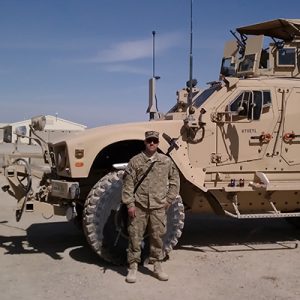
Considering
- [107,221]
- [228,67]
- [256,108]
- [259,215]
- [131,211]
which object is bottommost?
[259,215]

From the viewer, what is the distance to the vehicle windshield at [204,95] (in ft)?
24.6

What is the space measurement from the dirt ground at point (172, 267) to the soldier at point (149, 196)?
0.30m

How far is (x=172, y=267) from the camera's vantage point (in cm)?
653

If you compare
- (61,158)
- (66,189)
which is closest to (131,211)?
(66,189)

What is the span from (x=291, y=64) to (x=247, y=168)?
2.04 meters

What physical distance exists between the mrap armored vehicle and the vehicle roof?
1.00 meters

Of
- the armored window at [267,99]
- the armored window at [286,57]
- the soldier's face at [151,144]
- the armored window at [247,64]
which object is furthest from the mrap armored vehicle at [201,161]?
the soldier's face at [151,144]

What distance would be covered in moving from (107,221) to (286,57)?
400cm

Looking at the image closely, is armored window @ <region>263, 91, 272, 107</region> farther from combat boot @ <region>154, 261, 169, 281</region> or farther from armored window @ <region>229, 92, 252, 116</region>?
combat boot @ <region>154, 261, 169, 281</region>

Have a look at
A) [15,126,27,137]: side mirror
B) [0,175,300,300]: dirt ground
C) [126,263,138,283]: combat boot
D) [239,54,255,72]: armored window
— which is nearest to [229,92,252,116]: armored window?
[239,54,255,72]: armored window

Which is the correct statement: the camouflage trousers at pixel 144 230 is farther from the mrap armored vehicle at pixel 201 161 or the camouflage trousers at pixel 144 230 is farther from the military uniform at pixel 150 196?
the mrap armored vehicle at pixel 201 161

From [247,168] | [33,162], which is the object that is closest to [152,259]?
[247,168]

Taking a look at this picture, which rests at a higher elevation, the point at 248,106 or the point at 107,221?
the point at 248,106

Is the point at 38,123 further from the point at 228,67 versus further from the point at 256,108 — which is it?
the point at 228,67
